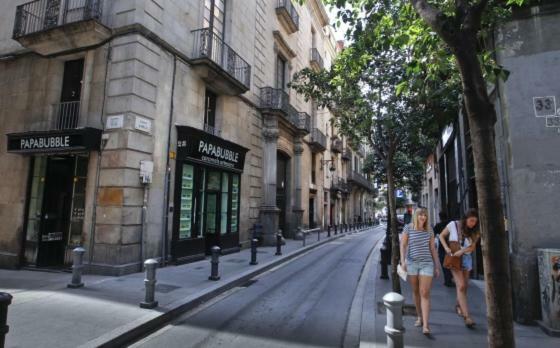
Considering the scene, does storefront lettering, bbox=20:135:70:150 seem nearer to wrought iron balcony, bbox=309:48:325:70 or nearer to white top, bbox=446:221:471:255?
white top, bbox=446:221:471:255

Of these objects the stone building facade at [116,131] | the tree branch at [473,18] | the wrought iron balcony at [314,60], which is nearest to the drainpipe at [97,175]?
the stone building facade at [116,131]

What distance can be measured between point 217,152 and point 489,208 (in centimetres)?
1041

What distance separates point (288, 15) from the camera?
64.8 ft

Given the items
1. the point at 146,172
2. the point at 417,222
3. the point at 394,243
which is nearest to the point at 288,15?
the point at 146,172

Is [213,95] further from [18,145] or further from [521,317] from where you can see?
[521,317]

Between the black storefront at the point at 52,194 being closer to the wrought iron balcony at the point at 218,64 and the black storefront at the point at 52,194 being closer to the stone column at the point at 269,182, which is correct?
the wrought iron balcony at the point at 218,64

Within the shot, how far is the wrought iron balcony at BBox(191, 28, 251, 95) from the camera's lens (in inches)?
468

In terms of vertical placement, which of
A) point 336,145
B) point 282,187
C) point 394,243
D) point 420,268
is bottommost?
point 420,268

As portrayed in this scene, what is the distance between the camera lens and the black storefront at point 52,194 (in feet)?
30.8

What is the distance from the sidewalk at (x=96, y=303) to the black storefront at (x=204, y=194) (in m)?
1.46

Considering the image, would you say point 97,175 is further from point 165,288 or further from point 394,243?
point 394,243

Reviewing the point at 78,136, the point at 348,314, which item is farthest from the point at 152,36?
the point at 348,314

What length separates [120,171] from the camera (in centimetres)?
903

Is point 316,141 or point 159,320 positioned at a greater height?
point 316,141
